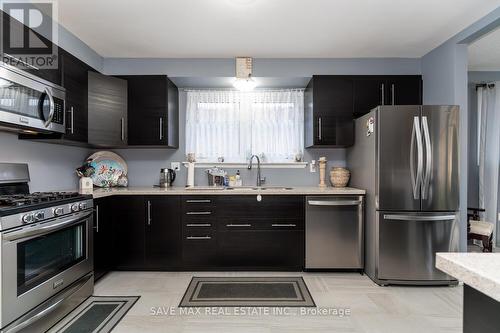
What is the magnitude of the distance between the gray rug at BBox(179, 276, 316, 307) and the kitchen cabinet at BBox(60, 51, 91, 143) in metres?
1.89

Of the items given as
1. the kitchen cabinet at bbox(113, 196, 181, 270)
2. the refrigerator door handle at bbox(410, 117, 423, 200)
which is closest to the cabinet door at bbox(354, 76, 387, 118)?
the refrigerator door handle at bbox(410, 117, 423, 200)

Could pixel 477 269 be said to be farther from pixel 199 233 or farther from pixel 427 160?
pixel 199 233

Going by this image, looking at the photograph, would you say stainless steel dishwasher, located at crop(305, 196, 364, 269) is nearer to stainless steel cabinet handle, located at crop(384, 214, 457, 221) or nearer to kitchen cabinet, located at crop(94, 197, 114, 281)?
stainless steel cabinet handle, located at crop(384, 214, 457, 221)

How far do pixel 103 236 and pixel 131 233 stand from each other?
0.97ft

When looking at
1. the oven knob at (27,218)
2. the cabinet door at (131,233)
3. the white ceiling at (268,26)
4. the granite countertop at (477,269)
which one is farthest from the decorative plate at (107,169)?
the granite countertop at (477,269)

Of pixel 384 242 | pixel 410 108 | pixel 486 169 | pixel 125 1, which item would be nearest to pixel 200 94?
pixel 125 1

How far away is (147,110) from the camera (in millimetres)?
3477

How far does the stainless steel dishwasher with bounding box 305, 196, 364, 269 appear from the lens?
315cm

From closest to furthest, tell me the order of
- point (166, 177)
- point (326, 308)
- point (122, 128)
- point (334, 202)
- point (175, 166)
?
point (326, 308), point (334, 202), point (122, 128), point (166, 177), point (175, 166)

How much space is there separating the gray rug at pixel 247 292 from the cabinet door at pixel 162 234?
402 mm

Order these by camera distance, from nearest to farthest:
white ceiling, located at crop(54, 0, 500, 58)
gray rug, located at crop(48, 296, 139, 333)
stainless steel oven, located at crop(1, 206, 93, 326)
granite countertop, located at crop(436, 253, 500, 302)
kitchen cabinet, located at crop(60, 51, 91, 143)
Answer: granite countertop, located at crop(436, 253, 500, 302)
stainless steel oven, located at crop(1, 206, 93, 326)
gray rug, located at crop(48, 296, 139, 333)
white ceiling, located at crop(54, 0, 500, 58)
kitchen cabinet, located at crop(60, 51, 91, 143)

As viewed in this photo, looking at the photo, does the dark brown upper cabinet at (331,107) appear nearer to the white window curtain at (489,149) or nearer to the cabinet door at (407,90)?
the cabinet door at (407,90)

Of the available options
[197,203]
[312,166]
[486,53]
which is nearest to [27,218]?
[197,203]

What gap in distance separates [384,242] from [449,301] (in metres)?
0.69
